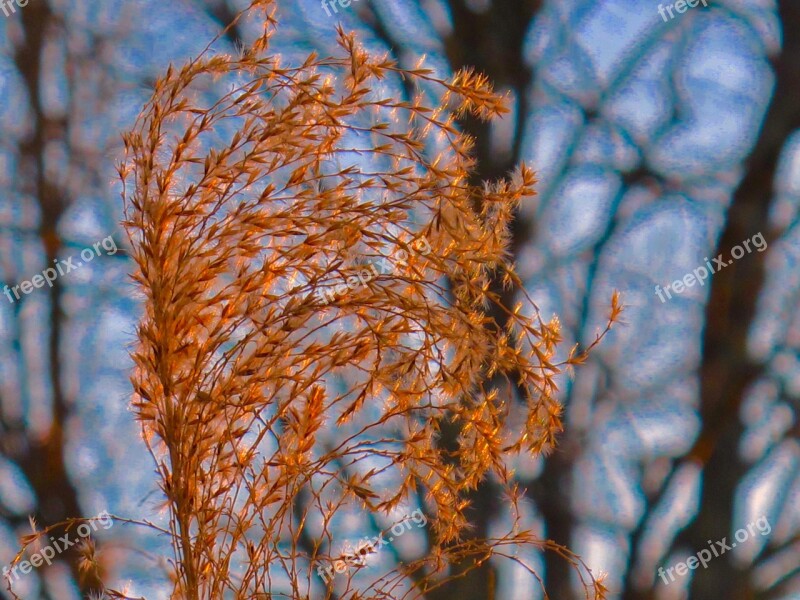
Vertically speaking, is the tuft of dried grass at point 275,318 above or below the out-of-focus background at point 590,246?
below

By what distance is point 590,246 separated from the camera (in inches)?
81.3

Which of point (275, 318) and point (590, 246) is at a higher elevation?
point (590, 246)

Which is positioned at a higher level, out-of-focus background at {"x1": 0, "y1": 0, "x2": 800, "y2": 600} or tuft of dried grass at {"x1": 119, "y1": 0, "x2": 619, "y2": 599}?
out-of-focus background at {"x1": 0, "y1": 0, "x2": 800, "y2": 600}

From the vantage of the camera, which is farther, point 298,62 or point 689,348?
point 689,348

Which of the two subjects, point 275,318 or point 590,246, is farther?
point 590,246

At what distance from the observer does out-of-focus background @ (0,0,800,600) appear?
78.0 inches

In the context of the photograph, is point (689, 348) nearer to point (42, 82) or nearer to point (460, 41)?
point (460, 41)

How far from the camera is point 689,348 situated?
2070mm

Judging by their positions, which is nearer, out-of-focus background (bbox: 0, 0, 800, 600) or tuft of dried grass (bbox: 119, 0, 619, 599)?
tuft of dried grass (bbox: 119, 0, 619, 599)

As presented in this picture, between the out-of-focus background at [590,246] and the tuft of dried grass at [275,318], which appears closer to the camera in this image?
the tuft of dried grass at [275,318]

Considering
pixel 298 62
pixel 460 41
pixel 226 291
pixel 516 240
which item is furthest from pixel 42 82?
pixel 226 291

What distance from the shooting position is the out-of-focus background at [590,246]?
1.98 meters

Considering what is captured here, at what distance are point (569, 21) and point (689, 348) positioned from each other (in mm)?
859

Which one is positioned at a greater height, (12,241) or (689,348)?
(12,241)
